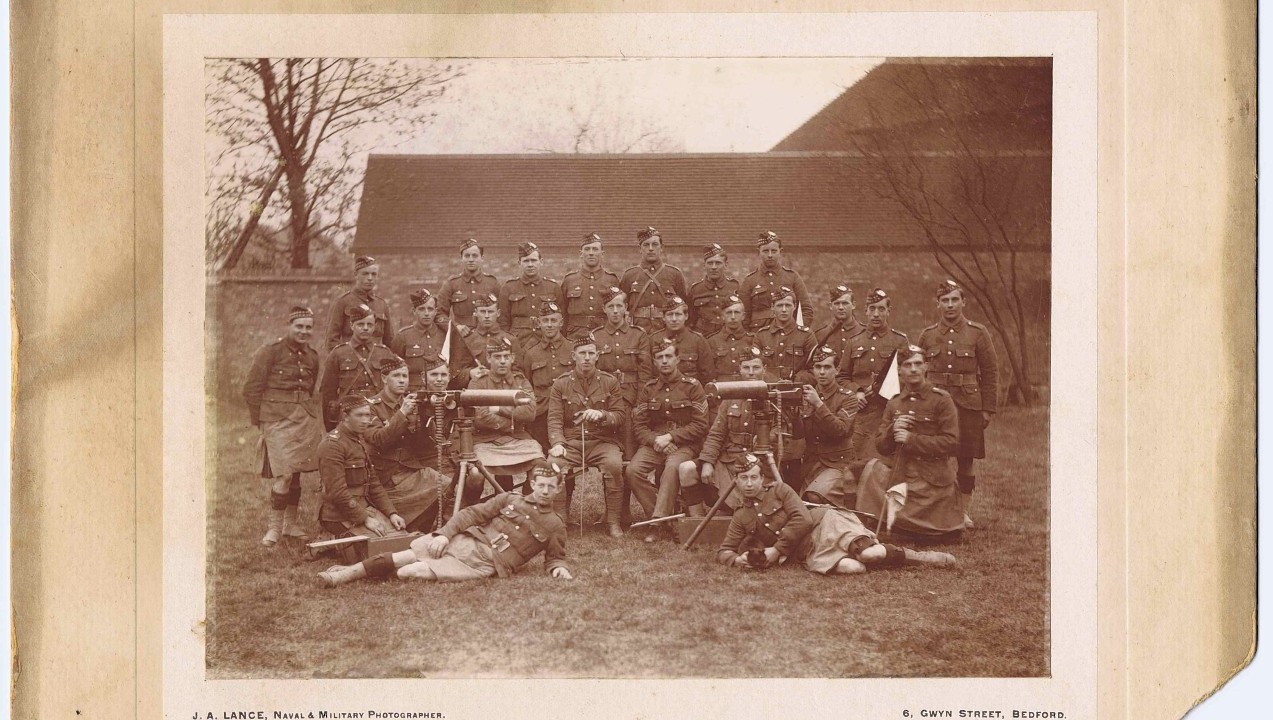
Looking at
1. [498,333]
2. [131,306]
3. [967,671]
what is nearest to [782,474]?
[967,671]

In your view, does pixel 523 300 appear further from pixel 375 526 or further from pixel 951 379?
pixel 951 379

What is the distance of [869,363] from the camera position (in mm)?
4176

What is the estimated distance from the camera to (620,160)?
3951mm

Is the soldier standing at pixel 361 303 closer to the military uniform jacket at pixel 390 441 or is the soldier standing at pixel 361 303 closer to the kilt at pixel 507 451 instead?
the military uniform jacket at pixel 390 441

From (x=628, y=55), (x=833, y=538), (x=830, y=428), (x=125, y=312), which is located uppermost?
(x=628, y=55)

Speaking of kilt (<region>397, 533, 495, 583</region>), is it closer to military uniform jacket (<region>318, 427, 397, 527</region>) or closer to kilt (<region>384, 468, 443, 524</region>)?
kilt (<region>384, 468, 443, 524</region>)

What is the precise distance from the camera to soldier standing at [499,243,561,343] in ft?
13.4

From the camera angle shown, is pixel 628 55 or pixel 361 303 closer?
pixel 628 55

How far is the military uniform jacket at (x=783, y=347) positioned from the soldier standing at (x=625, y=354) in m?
0.46

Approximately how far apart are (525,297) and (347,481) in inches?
39.1

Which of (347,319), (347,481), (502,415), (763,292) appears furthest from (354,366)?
(763,292)

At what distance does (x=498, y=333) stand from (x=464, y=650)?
1225 mm

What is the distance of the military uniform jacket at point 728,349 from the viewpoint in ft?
13.5

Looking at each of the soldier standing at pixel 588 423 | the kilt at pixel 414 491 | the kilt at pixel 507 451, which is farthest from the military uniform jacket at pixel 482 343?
the kilt at pixel 414 491
